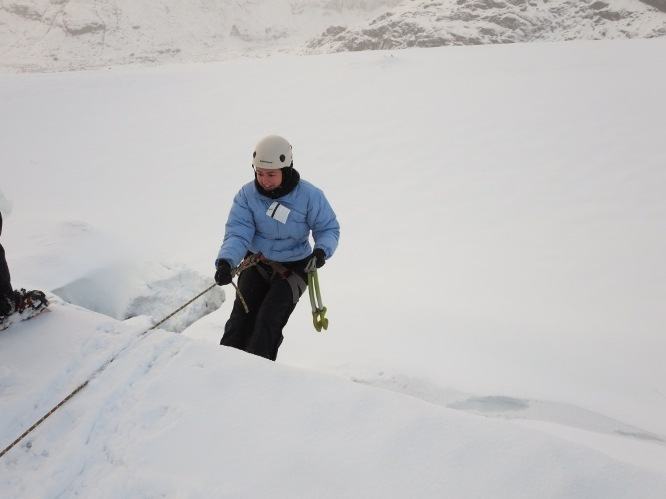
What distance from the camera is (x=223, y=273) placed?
2.76 metres

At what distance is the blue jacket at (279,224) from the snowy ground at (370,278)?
766 mm

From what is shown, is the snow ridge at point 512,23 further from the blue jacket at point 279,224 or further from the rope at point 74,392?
the rope at point 74,392

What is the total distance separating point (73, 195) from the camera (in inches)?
411

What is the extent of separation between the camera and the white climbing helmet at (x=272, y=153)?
2762 millimetres

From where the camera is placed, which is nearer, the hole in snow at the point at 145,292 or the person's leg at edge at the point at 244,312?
the person's leg at edge at the point at 244,312

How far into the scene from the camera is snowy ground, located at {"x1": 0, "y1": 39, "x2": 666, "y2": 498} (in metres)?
1.76

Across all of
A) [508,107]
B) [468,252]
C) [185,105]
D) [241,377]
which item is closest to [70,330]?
[241,377]

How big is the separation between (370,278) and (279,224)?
3.75m

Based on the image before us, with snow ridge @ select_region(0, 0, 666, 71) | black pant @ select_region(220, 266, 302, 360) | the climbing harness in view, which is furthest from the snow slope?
snow ridge @ select_region(0, 0, 666, 71)

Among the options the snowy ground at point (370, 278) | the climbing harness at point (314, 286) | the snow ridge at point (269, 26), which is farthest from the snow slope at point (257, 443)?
the snow ridge at point (269, 26)

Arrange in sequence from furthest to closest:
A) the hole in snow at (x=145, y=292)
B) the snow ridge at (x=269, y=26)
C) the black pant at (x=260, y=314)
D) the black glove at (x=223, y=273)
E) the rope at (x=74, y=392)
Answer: the snow ridge at (x=269, y=26) < the hole in snow at (x=145, y=292) < the black pant at (x=260, y=314) < the black glove at (x=223, y=273) < the rope at (x=74, y=392)

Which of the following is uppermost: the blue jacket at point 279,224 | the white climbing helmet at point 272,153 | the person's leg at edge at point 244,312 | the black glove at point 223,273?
the white climbing helmet at point 272,153

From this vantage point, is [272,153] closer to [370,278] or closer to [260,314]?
[260,314]

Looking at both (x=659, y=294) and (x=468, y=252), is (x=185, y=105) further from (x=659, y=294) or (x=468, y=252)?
(x=659, y=294)
